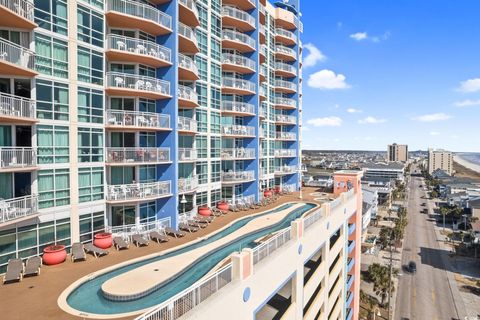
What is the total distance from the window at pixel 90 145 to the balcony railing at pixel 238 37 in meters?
21.8

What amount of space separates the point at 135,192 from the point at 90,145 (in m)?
4.91

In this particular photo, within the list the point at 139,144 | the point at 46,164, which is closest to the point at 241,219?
the point at 139,144

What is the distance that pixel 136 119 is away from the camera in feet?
79.0

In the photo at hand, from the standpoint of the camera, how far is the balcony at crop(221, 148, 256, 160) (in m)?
37.3

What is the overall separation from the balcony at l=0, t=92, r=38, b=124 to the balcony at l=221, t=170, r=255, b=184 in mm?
21851

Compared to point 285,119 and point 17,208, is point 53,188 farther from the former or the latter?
point 285,119

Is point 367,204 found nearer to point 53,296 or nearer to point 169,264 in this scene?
point 169,264

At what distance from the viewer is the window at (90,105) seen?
21.3 meters

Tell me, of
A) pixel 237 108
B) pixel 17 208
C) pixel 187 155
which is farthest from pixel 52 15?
pixel 237 108

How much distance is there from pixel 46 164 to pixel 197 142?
53.0 ft

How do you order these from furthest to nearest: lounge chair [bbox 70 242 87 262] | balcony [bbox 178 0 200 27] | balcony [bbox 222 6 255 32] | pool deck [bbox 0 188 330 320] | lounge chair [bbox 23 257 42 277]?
balcony [bbox 222 6 255 32] → balcony [bbox 178 0 200 27] → lounge chair [bbox 70 242 87 262] → lounge chair [bbox 23 257 42 277] → pool deck [bbox 0 188 330 320]

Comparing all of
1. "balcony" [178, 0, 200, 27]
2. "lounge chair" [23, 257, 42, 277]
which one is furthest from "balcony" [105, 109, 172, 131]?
"balcony" [178, 0, 200, 27]

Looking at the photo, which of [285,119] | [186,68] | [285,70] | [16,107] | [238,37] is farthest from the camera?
[285,119]

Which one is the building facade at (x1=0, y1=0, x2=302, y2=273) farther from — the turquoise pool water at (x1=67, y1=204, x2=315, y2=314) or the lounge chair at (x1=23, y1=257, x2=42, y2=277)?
the turquoise pool water at (x1=67, y1=204, x2=315, y2=314)
